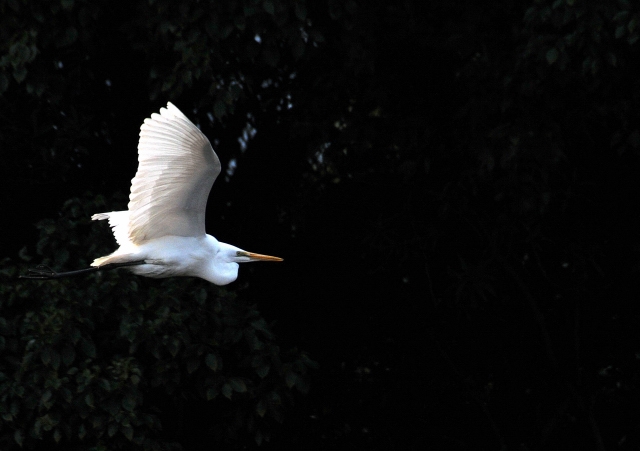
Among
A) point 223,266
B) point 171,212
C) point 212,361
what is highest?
point 171,212

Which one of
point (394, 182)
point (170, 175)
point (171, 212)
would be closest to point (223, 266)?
point (171, 212)

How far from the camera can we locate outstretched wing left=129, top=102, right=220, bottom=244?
366cm

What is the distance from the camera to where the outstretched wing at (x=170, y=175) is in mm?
3662

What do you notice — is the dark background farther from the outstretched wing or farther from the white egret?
the outstretched wing

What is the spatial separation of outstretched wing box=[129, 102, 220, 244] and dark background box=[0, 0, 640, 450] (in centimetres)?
73

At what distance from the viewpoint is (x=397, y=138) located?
221 inches

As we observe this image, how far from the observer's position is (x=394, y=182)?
243 inches

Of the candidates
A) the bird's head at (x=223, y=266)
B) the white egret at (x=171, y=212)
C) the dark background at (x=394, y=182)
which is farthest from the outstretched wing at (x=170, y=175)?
the dark background at (x=394, y=182)

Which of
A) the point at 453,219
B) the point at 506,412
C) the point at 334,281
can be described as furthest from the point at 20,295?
the point at 506,412

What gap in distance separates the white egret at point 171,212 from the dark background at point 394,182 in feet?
1.74

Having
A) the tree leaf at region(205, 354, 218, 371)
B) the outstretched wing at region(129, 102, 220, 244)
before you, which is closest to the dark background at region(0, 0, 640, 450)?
the tree leaf at region(205, 354, 218, 371)

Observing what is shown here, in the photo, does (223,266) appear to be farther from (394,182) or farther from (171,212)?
(394,182)

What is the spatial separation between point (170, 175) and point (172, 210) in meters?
0.26

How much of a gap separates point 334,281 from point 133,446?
2072mm
